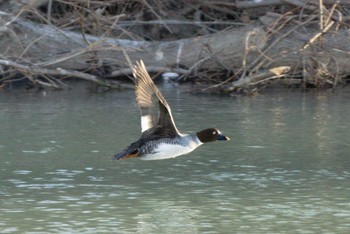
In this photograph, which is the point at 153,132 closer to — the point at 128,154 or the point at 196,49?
the point at 128,154

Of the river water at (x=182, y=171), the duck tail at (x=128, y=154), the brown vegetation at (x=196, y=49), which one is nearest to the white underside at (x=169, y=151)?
the duck tail at (x=128, y=154)

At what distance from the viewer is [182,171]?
8.88 m

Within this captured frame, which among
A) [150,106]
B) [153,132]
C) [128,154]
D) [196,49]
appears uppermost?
[196,49]

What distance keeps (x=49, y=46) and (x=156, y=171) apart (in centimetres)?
641

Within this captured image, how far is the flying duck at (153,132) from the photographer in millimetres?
8242

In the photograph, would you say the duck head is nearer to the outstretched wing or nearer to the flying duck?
the flying duck

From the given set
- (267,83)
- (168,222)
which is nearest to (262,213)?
(168,222)

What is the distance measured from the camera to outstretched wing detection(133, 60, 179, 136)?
8234mm

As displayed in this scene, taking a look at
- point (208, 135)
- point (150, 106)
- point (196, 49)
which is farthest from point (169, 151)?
point (196, 49)

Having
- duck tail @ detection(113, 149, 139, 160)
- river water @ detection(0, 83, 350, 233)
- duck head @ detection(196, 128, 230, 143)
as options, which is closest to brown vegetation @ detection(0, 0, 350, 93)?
river water @ detection(0, 83, 350, 233)

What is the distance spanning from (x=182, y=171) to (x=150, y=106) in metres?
0.85

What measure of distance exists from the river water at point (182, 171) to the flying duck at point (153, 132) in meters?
0.27

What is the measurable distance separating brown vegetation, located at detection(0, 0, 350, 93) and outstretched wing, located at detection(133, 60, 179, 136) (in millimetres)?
5320

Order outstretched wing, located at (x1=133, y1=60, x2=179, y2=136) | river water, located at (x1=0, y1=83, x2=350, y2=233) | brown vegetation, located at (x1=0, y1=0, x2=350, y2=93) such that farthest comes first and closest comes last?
brown vegetation, located at (x1=0, y1=0, x2=350, y2=93), outstretched wing, located at (x1=133, y1=60, x2=179, y2=136), river water, located at (x1=0, y1=83, x2=350, y2=233)
